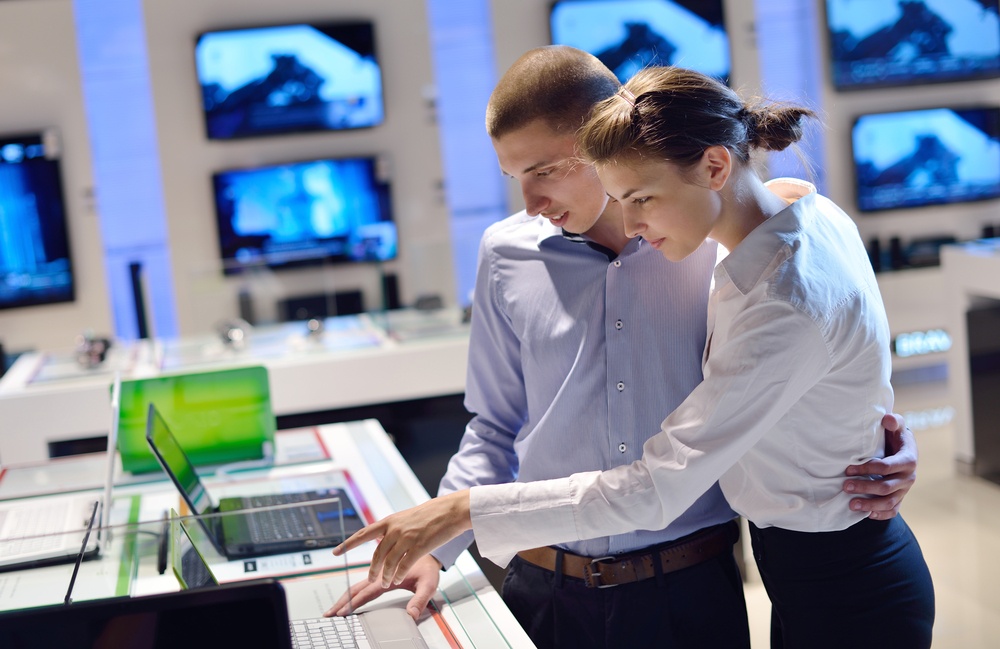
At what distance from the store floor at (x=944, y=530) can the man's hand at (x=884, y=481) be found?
5.35 feet

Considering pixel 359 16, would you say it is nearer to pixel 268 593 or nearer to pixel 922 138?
pixel 922 138

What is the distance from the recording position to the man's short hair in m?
1.52

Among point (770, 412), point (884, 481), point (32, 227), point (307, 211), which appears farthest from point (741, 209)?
point (32, 227)

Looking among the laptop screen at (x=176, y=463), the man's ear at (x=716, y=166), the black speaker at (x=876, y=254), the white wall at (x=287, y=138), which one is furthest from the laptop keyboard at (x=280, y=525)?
the black speaker at (x=876, y=254)

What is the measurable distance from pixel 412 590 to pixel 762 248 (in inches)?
29.4

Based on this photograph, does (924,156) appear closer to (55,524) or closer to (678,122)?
(678,122)

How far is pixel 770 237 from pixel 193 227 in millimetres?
5136

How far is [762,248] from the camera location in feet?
4.19

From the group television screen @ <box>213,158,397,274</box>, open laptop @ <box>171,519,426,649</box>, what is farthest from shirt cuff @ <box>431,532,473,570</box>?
television screen @ <box>213,158,397,274</box>

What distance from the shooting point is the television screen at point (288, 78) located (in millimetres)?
5766

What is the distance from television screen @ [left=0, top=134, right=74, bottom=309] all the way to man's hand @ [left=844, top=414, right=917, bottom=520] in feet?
17.6

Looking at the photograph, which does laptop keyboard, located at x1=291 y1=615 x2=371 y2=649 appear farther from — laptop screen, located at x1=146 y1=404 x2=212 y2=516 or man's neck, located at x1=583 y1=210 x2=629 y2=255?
man's neck, located at x1=583 y1=210 x2=629 y2=255

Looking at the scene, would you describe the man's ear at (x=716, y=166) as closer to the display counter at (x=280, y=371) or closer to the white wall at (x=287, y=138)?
the display counter at (x=280, y=371)

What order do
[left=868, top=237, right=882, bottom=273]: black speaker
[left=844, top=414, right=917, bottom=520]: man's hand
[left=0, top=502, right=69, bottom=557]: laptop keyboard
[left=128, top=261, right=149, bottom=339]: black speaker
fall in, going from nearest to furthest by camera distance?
[left=844, top=414, right=917, bottom=520]: man's hand, [left=0, top=502, right=69, bottom=557]: laptop keyboard, [left=128, top=261, right=149, bottom=339]: black speaker, [left=868, top=237, right=882, bottom=273]: black speaker
